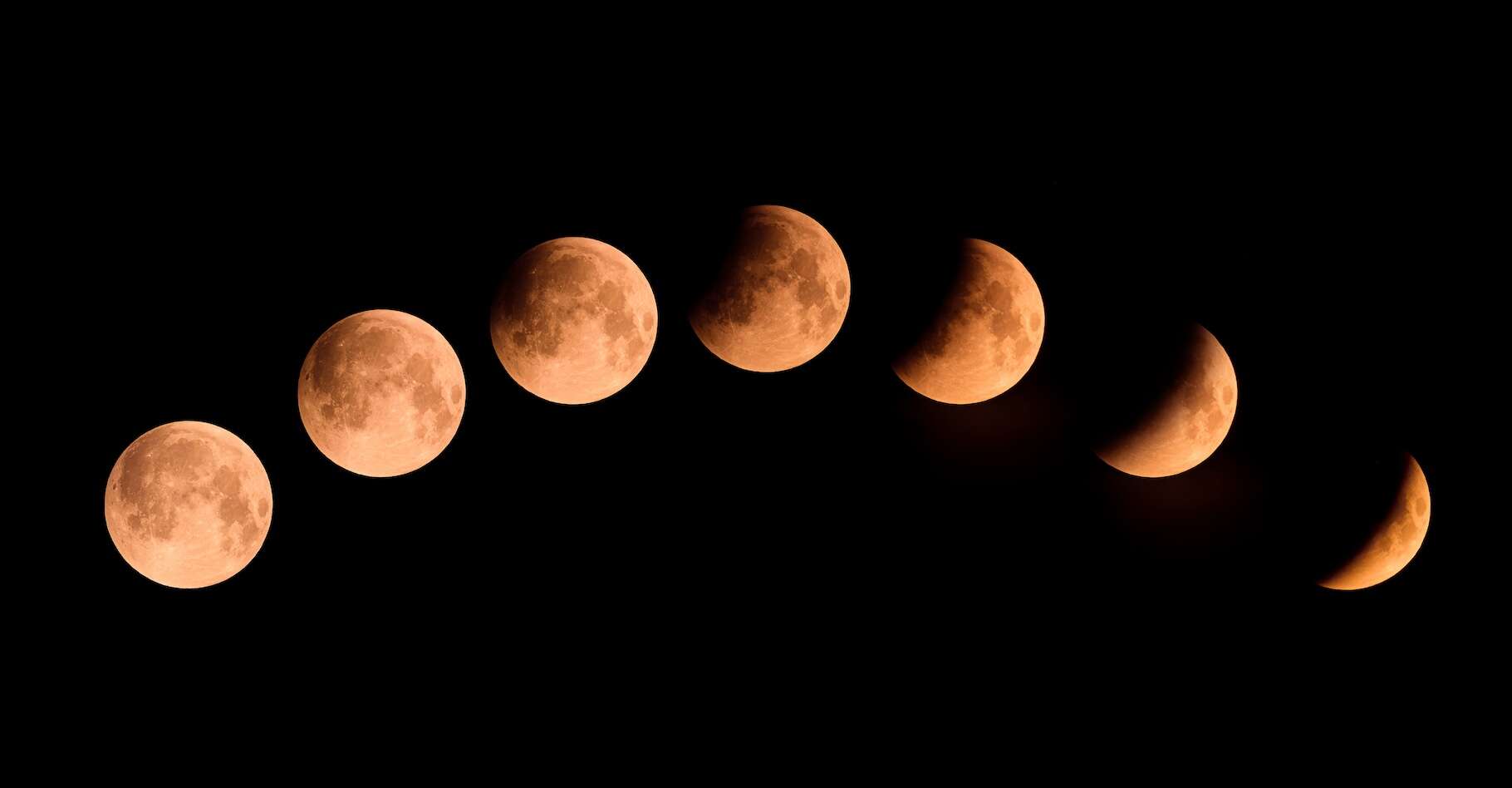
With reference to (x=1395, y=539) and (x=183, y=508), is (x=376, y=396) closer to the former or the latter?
(x=183, y=508)

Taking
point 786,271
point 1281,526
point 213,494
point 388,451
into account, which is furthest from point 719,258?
point 1281,526

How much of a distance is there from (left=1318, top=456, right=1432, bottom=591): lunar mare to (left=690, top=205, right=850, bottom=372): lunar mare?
8.86ft

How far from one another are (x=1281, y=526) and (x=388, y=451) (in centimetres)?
409

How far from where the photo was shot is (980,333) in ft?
15.0

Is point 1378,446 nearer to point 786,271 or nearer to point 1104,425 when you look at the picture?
point 1104,425

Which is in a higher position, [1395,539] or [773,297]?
[773,297]

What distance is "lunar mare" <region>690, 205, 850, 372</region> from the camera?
4402 mm

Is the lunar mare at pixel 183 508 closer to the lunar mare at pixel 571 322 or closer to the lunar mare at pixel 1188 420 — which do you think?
the lunar mare at pixel 571 322

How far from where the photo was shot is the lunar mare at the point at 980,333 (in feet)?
15.0

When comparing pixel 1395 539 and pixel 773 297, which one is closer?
pixel 773 297

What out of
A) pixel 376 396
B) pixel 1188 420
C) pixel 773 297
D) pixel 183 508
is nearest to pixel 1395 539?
pixel 1188 420

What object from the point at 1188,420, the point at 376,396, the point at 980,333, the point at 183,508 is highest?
the point at 980,333

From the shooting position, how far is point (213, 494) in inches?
161

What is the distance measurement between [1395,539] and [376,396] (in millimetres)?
4557
